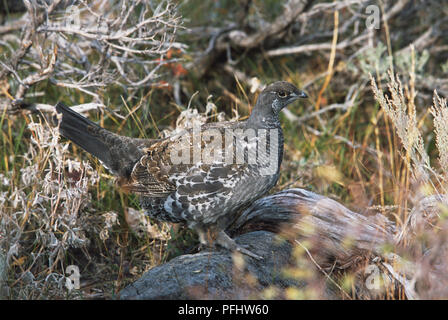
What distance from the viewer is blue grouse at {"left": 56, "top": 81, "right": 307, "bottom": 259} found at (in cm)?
376

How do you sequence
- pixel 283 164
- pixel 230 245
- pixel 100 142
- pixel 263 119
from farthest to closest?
1. pixel 283 164
2. pixel 100 142
3. pixel 263 119
4. pixel 230 245

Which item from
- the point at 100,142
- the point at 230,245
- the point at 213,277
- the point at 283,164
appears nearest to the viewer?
the point at 213,277

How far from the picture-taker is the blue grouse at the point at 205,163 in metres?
3.76

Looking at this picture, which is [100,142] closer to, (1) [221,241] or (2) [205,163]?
(2) [205,163]

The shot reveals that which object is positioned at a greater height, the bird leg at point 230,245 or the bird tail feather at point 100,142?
the bird tail feather at point 100,142

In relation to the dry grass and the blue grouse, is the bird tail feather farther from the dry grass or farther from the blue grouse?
the dry grass

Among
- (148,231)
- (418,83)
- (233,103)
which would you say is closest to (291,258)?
(148,231)

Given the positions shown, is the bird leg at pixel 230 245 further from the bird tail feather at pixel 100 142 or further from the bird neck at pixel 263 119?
the bird tail feather at pixel 100 142

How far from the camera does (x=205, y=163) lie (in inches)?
152

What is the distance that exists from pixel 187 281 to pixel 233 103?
135 inches

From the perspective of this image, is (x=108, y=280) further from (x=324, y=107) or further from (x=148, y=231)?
(x=324, y=107)

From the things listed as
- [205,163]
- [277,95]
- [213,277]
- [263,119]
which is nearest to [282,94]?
[277,95]

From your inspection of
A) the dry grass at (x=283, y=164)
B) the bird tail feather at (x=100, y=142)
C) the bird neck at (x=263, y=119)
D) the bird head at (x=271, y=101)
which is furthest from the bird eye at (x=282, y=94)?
the bird tail feather at (x=100, y=142)

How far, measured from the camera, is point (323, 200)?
13.8ft
